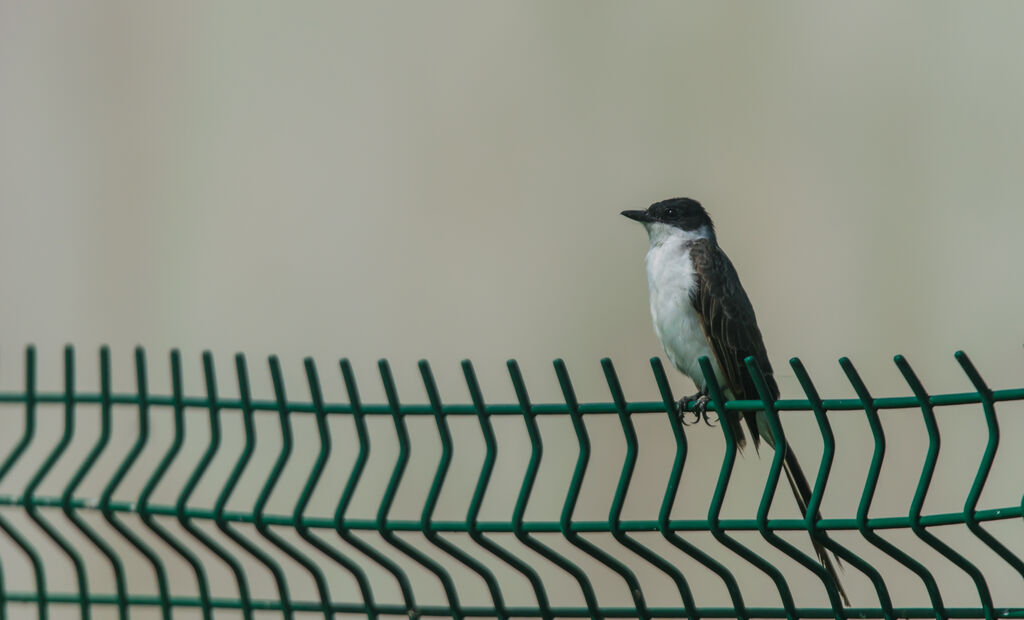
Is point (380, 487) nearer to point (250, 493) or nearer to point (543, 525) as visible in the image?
point (250, 493)

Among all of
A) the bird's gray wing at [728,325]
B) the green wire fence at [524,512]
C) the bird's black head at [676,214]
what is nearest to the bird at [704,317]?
the bird's gray wing at [728,325]

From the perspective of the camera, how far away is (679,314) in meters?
6.23

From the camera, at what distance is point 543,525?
12.1 ft

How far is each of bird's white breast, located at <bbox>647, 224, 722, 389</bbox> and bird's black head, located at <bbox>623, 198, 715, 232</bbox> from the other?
1.21ft

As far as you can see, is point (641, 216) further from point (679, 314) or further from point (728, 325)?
point (728, 325)

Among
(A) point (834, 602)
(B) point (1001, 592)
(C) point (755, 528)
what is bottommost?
(B) point (1001, 592)

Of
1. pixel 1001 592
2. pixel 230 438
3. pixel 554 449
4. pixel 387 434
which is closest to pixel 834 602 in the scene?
pixel 1001 592

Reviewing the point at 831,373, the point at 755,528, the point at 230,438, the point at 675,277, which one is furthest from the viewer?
the point at 230,438

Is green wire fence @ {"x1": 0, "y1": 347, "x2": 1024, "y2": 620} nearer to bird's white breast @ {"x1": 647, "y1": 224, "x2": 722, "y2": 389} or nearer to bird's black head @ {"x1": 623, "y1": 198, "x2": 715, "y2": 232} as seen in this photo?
bird's white breast @ {"x1": 647, "y1": 224, "x2": 722, "y2": 389}

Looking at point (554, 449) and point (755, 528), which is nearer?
point (755, 528)

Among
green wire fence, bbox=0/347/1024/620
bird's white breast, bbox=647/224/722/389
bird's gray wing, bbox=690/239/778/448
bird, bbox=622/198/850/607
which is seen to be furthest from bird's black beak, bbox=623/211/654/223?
green wire fence, bbox=0/347/1024/620

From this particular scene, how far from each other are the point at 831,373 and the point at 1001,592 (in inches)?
67.4

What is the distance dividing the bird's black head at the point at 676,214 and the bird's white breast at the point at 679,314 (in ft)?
1.21

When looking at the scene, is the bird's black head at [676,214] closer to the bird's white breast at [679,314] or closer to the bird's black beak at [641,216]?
the bird's black beak at [641,216]
